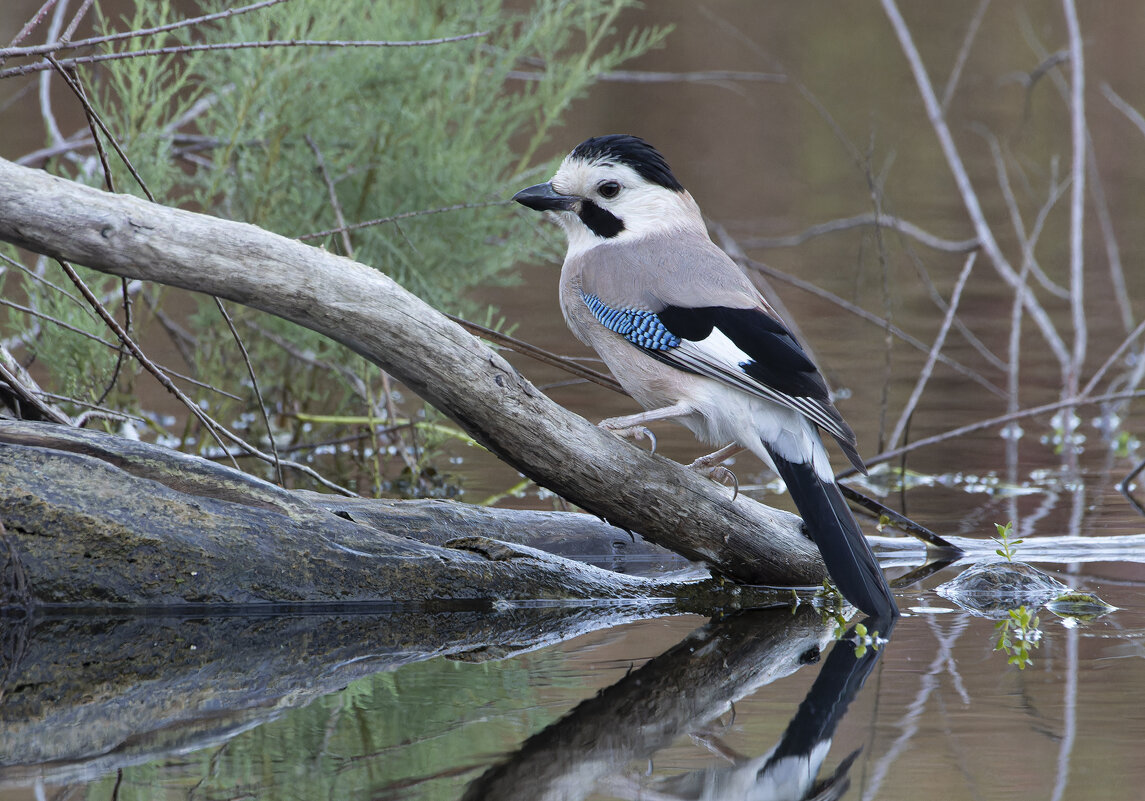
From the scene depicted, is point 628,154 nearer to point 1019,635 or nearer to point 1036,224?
point 1019,635

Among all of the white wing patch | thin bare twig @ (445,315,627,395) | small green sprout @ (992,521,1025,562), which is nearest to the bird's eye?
thin bare twig @ (445,315,627,395)

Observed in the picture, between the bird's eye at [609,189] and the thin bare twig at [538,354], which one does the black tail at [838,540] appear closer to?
the thin bare twig at [538,354]

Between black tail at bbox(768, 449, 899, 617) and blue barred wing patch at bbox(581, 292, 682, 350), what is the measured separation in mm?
453

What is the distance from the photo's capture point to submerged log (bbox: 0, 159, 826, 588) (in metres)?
3.47

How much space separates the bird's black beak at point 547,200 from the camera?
457 centimetres

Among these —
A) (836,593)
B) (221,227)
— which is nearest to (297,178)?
(221,227)

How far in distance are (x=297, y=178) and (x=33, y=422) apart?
7.48ft

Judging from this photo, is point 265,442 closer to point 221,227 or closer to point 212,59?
point 212,59

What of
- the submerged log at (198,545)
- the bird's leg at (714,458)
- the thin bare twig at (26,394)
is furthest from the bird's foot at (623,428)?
the thin bare twig at (26,394)

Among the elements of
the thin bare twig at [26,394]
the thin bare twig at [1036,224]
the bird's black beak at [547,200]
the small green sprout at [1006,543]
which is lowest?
the thin bare twig at [26,394]

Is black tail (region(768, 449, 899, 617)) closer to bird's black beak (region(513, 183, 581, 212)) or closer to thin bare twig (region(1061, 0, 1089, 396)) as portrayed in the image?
bird's black beak (region(513, 183, 581, 212))

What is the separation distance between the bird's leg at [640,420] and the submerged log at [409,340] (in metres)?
0.05

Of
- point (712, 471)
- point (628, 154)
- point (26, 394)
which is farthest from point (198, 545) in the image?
point (628, 154)

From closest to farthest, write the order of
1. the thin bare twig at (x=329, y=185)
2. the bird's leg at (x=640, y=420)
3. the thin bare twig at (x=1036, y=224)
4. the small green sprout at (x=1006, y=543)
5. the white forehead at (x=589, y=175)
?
the bird's leg at (x=640, y=420)
the small green sprout at (x=1006, y=543)
the white forehead at (x=589, y=175)
the thin bare twig at (x=329, y=185)
the thin bare twig at (x=1036, y=224)
